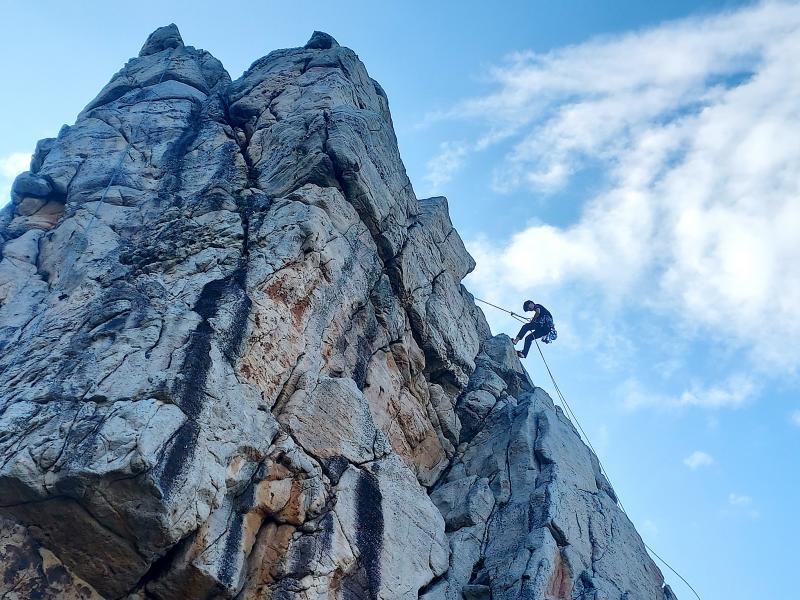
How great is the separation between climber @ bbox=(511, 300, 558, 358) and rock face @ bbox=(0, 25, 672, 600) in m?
2.77

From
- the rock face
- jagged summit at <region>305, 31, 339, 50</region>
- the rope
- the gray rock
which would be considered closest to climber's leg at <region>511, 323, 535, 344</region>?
the rock face

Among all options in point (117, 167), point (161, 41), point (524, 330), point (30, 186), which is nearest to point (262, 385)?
point (117, 167)

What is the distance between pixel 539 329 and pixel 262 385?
54.4ft

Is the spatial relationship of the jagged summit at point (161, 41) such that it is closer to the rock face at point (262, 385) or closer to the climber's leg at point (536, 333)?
the rock face at point (262, 385)

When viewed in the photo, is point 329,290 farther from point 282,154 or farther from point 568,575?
point 568,575

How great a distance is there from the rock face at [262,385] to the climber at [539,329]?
2.77 meters

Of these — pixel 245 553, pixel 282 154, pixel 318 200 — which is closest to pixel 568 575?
pixel 245 553

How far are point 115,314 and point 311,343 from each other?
405 cm

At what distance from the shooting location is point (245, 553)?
41.6 ft

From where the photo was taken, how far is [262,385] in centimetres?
1437

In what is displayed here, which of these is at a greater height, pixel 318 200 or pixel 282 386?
pixel 318 200

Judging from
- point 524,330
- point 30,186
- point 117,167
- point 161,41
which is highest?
point 161,41

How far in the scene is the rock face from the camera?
38.5ft

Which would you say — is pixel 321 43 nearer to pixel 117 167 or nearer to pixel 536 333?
pixel 117 167
